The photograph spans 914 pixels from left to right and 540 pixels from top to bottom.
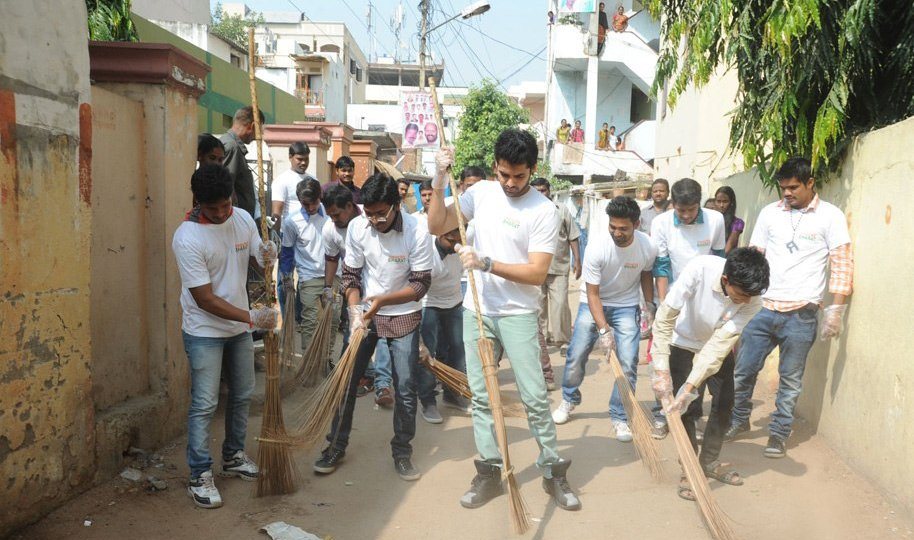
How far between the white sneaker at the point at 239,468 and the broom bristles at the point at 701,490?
2.26m

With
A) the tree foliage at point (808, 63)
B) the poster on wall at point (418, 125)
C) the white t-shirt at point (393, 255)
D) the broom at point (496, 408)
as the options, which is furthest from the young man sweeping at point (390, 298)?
the poster on wall at point (418, 125)

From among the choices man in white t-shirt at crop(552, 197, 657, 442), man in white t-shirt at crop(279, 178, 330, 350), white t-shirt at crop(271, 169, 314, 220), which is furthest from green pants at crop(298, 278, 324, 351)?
man in white t-shirt at crop(552, 197, 657, 442)

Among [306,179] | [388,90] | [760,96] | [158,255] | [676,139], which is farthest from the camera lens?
[388,90]

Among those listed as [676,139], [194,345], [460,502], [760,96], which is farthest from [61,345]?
[676,139]

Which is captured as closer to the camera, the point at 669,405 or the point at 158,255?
the point at 669,405

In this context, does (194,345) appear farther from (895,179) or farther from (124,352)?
(895,179)

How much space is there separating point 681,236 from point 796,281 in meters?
0.95

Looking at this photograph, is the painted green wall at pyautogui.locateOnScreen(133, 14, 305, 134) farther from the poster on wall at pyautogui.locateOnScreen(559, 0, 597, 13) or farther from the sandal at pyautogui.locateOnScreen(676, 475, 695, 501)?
the sandal at pyautogui.locateOnScreen(676, 475, 695, 501)

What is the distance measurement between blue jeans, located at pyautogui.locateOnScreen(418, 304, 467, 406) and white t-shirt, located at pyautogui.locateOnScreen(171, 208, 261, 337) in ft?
5.44

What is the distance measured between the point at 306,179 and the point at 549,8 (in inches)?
911

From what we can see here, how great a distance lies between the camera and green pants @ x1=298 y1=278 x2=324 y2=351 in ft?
20.1

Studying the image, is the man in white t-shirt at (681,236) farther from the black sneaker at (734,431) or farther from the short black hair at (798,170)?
the short black hair at (798,170)

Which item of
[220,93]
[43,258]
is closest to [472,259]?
[43,258]

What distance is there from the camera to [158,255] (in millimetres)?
4469
